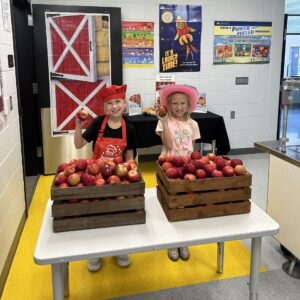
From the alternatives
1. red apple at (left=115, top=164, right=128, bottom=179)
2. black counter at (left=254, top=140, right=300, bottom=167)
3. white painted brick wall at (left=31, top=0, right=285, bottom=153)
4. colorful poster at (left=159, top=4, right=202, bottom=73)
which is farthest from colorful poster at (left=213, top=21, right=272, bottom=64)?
red apple at (left=115, top=164, right=128, bottom=179)

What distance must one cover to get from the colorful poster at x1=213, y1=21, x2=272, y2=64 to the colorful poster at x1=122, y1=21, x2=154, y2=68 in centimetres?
94

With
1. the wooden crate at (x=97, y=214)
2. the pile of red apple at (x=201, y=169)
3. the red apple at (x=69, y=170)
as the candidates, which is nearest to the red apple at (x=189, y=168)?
the pile of red apple at (x=201, y=169)

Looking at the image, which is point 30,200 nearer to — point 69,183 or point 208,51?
point 69,183

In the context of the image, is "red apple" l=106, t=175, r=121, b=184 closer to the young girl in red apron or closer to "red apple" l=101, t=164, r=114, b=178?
"red apple" l=101, t=164, r=114, b=178

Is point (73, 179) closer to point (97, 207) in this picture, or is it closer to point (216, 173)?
point (97, 207)

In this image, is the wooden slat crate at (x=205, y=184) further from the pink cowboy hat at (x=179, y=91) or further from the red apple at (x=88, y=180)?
the pink cowboy hat at (x=179, y=91)

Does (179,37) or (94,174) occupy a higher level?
(179,37)

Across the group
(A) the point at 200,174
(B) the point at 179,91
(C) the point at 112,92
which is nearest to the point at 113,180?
(A) the point at 200,174

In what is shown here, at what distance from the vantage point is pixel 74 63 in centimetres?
440

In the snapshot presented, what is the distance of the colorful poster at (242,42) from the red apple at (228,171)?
3743 millimetres

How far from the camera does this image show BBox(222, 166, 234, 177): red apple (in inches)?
62.5

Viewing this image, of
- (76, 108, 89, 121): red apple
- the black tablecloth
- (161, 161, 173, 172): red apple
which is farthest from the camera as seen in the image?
the black tablecloth

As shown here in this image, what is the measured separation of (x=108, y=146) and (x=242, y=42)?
3.56m

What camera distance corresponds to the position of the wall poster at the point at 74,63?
430 centimetres
